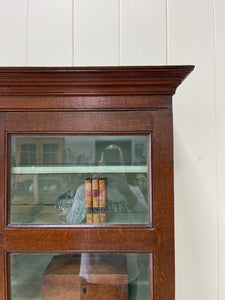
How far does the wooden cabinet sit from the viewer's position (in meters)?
0.72

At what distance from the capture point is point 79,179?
2.57 feet

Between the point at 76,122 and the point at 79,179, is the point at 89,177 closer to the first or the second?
the point at 79,179

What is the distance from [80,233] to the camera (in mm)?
726

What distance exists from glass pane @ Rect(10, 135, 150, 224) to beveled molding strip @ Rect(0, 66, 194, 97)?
13 centimetres

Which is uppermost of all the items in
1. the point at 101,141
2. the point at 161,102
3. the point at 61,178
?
the point at 161,102

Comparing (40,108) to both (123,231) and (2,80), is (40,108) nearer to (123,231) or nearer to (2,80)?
(2,80)

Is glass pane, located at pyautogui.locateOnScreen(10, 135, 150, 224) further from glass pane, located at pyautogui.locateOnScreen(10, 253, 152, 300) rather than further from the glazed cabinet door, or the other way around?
glass pane, located at pyautogui.locateOnScreen(10, 253, 152, 300)

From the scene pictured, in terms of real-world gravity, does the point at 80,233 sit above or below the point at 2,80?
below

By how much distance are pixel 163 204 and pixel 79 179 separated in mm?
258

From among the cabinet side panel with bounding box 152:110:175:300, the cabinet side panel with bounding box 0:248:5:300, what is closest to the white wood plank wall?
the cabinet side panel with bounding box 152:110:175:300
